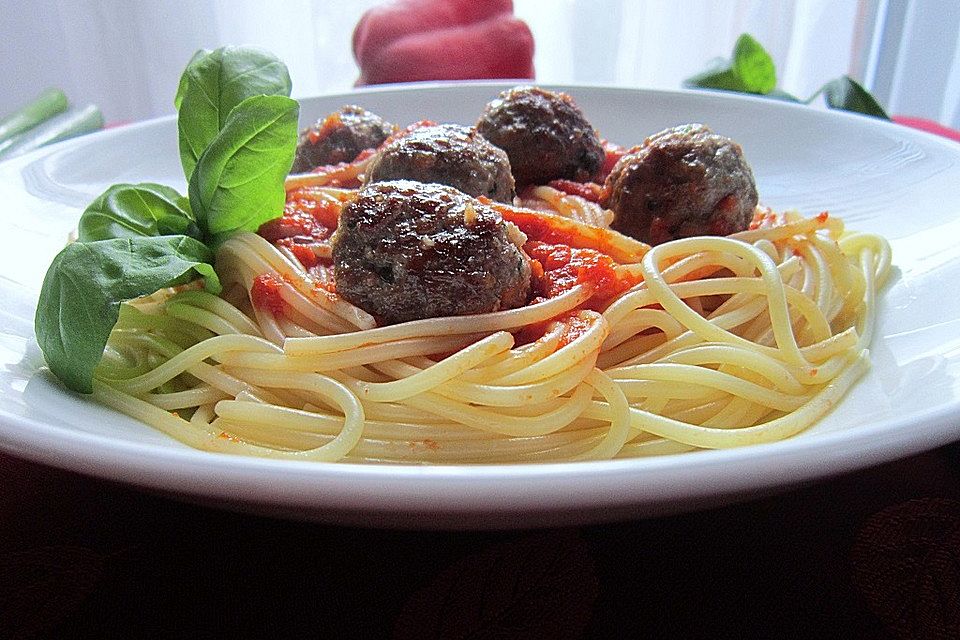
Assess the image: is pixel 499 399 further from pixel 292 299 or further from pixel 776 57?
pixel 776 57

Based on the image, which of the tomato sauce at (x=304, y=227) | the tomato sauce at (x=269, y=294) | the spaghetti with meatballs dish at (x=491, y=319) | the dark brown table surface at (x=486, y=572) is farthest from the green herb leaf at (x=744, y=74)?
the dark brown table surface at (x=486, y=572)

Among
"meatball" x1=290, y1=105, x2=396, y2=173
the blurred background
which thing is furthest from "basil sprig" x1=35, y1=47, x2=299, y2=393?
the blurred background

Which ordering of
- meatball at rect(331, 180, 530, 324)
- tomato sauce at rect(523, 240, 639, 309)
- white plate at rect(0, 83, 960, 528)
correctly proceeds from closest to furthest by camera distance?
white plate at rect(0, 83, 960, 528) → meatball at rect(331, 180, 530, 324) → tomato sauce at rect(523, 240, 639, 309)

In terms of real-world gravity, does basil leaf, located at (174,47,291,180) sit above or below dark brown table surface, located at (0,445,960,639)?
above

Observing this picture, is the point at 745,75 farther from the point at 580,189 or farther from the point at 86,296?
the point at 86,296

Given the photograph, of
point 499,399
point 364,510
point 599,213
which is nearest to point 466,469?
point 364,510

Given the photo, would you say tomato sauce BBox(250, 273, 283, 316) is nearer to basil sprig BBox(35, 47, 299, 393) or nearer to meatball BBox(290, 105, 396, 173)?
basil sprig BBox(35, 47, 299, 393)

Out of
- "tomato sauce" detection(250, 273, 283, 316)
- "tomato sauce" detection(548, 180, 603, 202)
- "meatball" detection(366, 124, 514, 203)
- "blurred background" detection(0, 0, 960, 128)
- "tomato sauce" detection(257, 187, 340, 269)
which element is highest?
"meatball" detection(366, 124, 514, 203)

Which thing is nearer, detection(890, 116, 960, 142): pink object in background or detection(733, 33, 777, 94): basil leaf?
detection(890, 116, 960, 142): pink object in background

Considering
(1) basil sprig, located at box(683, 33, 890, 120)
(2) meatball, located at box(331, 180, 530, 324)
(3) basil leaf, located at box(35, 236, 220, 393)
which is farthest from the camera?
(1) basil sprig, located at box(683, 33, 890, 120)
